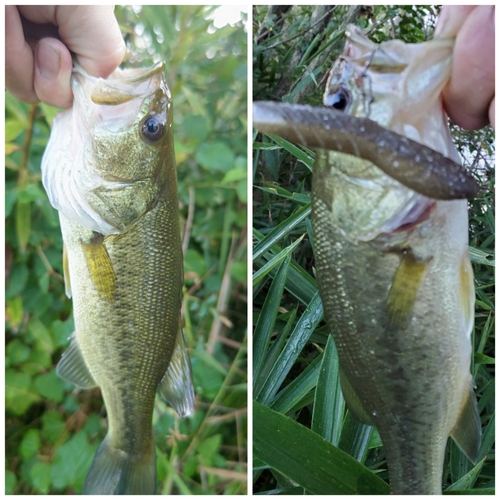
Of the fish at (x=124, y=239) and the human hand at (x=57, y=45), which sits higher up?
the human hand at (x=57, y=45)

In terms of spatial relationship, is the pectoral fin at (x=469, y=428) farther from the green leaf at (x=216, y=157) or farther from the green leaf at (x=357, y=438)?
the green leaf at (x=216, y=157)

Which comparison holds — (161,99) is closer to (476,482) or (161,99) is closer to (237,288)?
(237,288)

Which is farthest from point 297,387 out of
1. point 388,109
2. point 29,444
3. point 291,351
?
point 29,444

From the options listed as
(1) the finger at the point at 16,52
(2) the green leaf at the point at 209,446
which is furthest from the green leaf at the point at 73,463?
(1) the finger at the point at 16,52

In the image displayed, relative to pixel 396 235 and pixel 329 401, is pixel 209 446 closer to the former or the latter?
pixel 329 401

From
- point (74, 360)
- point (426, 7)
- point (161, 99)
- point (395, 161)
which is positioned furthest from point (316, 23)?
point (74, 360)
